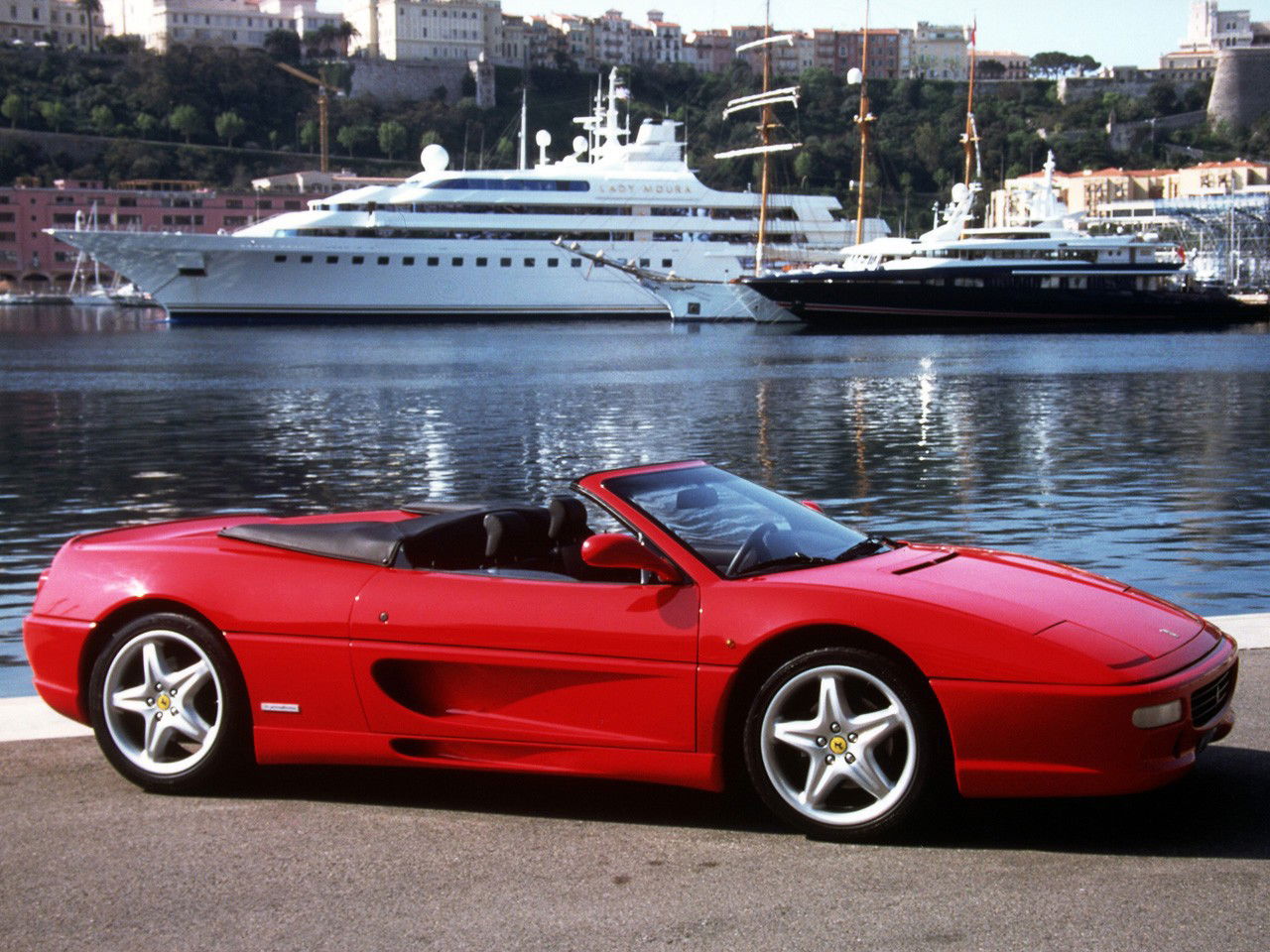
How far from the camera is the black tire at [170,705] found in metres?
5.16

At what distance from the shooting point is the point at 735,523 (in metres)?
5.30

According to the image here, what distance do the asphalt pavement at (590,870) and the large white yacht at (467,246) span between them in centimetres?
8174

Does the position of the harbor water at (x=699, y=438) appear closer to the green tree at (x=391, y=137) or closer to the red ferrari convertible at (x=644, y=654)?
the red ferrari convertible at (x=644, y=654)

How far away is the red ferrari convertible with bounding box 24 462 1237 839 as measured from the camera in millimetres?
4441

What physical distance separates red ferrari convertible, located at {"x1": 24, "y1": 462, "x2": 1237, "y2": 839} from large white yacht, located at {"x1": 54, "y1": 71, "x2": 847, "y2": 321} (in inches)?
3203

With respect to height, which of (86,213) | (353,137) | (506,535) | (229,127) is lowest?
(506,535)

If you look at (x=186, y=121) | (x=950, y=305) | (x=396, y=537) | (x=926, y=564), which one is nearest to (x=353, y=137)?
(x=186, y=121)

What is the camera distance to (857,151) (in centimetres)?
16212

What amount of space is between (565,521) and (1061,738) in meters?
1.85

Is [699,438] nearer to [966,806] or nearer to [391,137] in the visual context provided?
[966,806]

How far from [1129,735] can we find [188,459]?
64.0ft

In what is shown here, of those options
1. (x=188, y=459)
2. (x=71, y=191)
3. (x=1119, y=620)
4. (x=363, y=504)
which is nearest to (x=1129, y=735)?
(x=1119, y=620)

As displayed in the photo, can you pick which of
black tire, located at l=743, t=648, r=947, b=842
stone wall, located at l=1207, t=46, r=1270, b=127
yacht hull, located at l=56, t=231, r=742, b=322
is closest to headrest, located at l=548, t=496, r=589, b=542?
black tire, located at l=743, t=648, r=947, b=842

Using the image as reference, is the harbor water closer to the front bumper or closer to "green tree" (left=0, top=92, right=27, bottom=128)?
the front bumper
